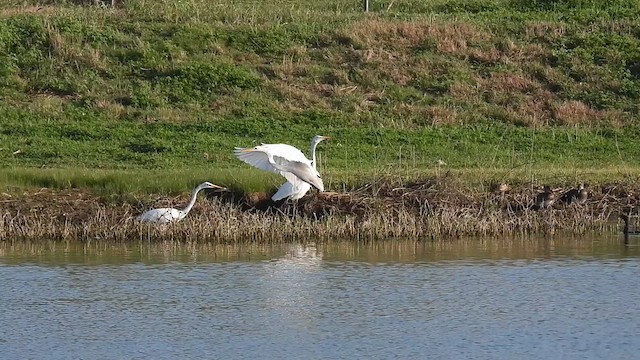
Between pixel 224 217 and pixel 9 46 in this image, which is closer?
pixel 224 217

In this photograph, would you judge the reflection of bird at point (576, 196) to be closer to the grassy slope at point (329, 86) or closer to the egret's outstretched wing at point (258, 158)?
the grassy slope at point (329, 86)

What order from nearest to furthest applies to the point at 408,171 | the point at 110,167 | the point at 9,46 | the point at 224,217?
the point at 224,217 < the point at 408,171 < the point at 110,167 < the point at 9,46

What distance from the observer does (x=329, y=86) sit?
24.1 meters

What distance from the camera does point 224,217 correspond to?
16.2 meters

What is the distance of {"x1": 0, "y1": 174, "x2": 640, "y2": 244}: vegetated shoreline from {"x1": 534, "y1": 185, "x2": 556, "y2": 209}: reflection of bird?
2.8 inches

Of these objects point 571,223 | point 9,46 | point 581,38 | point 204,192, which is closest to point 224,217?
point 204,192

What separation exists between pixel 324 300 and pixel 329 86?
36.1ft

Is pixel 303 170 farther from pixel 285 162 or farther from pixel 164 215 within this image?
pixel 164 215

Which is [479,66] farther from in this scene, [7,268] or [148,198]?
[7,268]

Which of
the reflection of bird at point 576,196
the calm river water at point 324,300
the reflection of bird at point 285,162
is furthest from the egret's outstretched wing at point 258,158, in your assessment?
the reflection of bird at point 576,196

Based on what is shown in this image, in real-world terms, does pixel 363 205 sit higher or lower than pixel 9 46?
lower

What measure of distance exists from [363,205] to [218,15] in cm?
1095

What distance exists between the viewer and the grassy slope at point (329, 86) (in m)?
20.5

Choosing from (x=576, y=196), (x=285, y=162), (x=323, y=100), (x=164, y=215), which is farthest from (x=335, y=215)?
(x=323, y=100)
